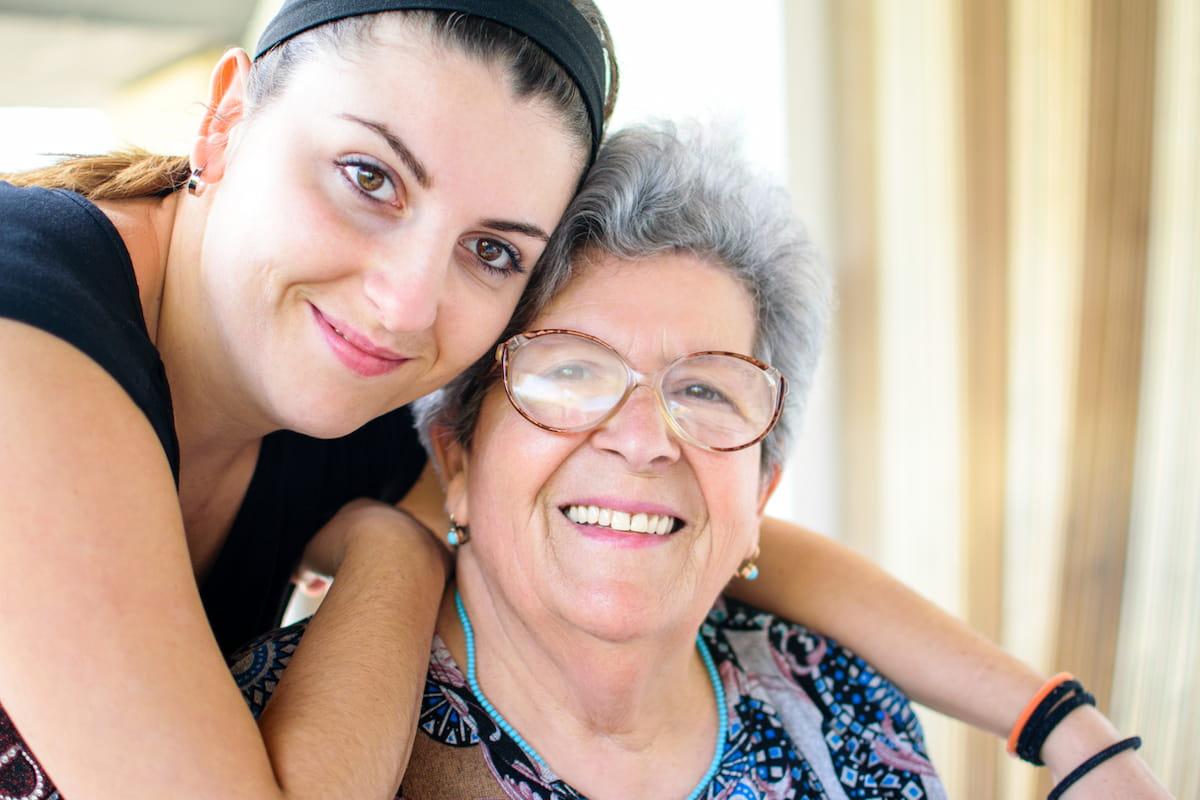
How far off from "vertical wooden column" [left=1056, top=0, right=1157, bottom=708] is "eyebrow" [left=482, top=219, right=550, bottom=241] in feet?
6.33

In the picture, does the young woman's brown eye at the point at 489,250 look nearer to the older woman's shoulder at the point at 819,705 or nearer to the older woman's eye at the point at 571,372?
the older woman's eye at the point at 571,372

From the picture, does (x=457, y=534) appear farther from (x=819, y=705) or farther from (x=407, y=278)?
(x=819, y=705)

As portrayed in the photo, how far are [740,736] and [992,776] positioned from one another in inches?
68.5

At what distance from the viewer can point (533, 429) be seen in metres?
1.53

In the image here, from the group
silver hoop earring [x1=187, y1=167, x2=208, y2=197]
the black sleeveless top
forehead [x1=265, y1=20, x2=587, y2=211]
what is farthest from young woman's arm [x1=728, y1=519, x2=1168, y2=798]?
silver hoop earring [x1=187, y1=167, x2=208, y2=197]

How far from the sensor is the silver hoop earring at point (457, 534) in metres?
1.66

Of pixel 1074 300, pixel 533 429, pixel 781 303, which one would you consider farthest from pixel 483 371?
pixel 1074 300

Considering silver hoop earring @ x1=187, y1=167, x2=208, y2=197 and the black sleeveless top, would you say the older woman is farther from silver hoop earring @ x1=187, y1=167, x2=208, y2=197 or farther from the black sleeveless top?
silver hoop earring @ x1=187, y1=167, x2=208, y2=197

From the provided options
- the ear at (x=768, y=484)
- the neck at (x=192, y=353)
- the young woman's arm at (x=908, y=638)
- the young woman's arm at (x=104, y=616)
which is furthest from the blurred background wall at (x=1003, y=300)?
the young woman's arm at (x=104, y=616)

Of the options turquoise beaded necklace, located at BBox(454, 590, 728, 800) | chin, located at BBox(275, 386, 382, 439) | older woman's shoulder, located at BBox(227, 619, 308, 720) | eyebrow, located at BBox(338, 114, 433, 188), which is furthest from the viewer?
turquoise beaded necklace, located at BBox(454, 590, 728, 800)

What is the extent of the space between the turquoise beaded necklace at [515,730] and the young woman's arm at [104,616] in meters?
0.44

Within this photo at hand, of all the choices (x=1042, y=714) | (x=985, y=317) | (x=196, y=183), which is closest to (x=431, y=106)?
(x=196, y=183)

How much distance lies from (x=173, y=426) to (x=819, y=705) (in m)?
1.21

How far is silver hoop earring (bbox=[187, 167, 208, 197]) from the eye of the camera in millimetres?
1438
